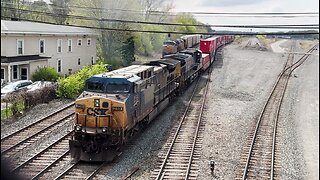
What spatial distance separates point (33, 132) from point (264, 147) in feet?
27.1

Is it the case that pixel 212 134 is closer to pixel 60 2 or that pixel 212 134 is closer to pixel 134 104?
pixel 134 104

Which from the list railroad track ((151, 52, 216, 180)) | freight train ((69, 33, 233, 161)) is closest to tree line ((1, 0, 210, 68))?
railroad track ((151, 52, 216, 180))

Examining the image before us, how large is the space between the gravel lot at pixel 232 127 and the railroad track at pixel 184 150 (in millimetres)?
253

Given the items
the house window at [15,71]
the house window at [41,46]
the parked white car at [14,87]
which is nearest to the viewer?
the parked white car at [14,87]

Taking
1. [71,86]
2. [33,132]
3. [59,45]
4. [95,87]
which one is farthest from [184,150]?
[59,45]

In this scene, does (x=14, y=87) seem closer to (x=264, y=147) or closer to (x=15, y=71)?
(x=15, y=71)

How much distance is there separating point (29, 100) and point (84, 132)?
799cm

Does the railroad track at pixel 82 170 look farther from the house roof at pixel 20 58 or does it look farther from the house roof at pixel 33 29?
the house roof at pixel 20 58

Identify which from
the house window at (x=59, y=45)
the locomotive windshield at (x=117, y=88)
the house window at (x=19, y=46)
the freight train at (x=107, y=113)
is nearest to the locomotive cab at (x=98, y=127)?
the freight train at (x=107, y=113)

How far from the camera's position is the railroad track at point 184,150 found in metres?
11.6

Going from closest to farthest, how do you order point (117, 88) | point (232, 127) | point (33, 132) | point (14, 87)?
point (117, 88), point (33, 132), point (232, 127), point (14, 87)

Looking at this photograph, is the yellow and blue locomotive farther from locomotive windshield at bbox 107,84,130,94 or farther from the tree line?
the tree line

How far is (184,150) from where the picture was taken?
13883 millimetres

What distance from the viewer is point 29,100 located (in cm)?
1952
